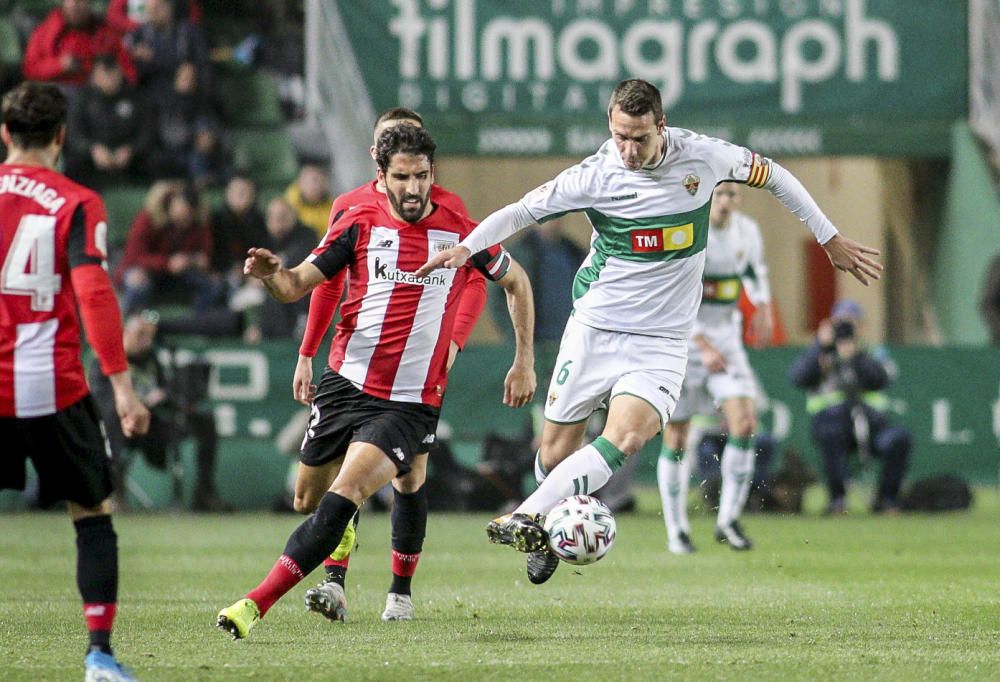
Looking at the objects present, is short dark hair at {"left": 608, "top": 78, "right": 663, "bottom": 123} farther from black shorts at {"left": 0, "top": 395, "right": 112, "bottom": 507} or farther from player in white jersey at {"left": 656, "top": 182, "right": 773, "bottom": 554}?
player in white jersey at {"left": 656, "top": 182, "right": 773, "bottom": 554}

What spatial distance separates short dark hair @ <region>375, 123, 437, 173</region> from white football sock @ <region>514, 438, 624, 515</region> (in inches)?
58.1

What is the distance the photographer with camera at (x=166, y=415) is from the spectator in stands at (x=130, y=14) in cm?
454

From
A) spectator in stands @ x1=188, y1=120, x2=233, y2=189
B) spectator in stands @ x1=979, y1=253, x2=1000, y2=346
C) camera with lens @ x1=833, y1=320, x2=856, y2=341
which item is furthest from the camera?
spectator in stands @ x1=188, y1=120, x2=233, y2=189

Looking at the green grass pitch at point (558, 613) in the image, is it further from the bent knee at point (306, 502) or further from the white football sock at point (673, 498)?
the bent knee at point (306, 502)

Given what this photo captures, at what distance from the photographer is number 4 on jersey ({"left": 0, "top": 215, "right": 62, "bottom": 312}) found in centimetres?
558

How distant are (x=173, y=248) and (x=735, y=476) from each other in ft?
24.9

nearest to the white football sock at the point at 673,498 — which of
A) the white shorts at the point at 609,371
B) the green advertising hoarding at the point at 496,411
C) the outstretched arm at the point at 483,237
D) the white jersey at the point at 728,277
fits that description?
the white jersey at the point at 728,277

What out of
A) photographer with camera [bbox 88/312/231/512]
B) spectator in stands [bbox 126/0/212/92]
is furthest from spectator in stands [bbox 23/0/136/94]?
photographer with camera [bbox 88/312/231/512]

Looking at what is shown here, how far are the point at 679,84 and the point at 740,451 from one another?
827 cm

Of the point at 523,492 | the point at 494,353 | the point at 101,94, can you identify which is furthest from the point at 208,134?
the point at 523,492

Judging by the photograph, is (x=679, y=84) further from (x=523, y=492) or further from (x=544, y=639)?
(x=544, y=639)

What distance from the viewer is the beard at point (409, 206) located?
709 centimetres

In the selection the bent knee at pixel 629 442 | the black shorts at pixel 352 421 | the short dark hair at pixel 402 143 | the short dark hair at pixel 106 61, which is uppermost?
the short dark hair at pixel 106 61

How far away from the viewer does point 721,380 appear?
11.7m
